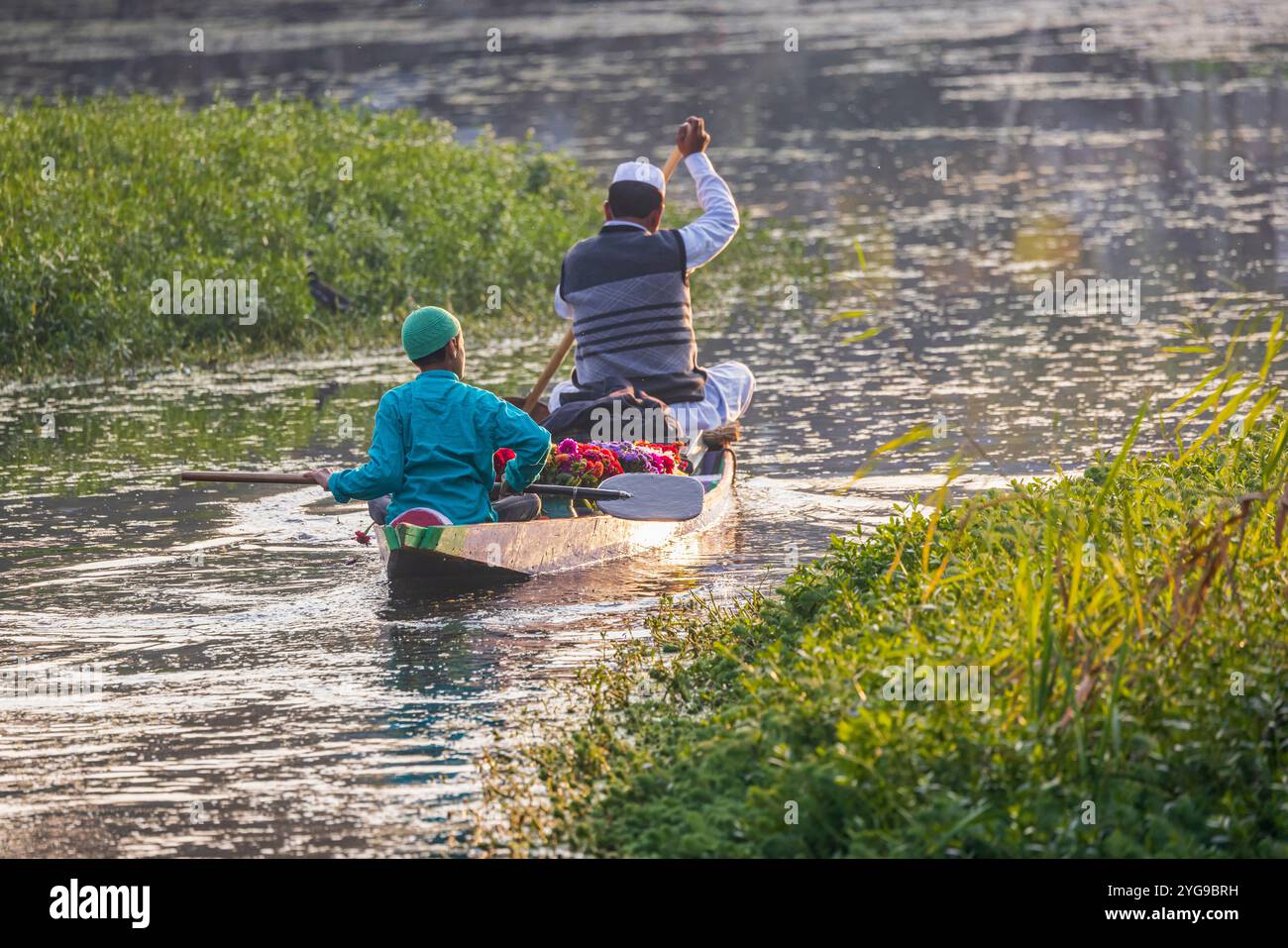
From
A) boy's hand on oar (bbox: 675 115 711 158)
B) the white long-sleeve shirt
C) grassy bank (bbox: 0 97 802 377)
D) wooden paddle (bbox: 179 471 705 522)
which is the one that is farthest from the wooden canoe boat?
grassy bank (bbox: 0 97 802 377)

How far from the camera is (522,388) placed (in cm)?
1572

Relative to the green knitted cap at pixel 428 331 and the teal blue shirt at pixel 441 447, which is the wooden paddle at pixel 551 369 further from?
the green knitted cap at pixel 428 331

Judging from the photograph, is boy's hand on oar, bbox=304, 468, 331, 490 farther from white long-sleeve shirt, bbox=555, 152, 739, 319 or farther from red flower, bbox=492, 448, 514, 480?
white long-sleeve shirt, bbox=555, 152, 739, 319

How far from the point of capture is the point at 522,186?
22359 millimetres

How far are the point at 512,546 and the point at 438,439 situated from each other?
66cm

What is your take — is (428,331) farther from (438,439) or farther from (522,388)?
(522,388)

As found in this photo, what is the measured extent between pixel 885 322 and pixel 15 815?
12.1 m

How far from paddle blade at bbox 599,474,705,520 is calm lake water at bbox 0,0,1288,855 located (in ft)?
0.95

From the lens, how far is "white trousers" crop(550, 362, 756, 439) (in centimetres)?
1203

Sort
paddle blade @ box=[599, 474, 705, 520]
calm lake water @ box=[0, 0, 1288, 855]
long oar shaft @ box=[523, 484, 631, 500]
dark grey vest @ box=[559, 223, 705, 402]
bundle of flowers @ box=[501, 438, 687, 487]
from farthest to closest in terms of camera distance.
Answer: dark grey vest @ box=[559, 223, 705, 402]
bundle of flowers @ box=[501, 438, 687, 487]
paddle blade @ box=[599, 474, 705, 520]
long oar shaft @ box=[523, 484, 631, 500]
calm lake water @ box=[0, 0, 1288, 855]

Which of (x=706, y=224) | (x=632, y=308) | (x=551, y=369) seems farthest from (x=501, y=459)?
(x=706, y=224)

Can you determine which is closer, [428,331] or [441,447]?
[428,331]

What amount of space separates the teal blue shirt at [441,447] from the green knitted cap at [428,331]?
16 centimetres

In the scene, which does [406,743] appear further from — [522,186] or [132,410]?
[522,186]
